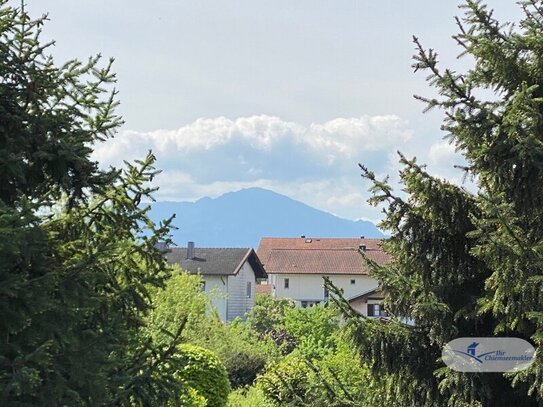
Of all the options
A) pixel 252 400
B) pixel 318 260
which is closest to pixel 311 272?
pixel 318 260

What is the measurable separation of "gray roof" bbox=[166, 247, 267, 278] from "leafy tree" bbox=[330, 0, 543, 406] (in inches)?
1458

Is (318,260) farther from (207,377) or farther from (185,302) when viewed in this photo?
(207,377)

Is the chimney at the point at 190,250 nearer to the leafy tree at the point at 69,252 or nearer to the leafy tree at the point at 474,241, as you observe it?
the leafy tree at the point at 474,241

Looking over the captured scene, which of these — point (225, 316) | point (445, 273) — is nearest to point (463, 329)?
point (445, 273)

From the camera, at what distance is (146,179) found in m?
4.36

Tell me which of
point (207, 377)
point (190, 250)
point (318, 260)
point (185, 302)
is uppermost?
point (190, 250)

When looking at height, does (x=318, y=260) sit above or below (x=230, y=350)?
above

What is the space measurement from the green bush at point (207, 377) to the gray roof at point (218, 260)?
1193 inches

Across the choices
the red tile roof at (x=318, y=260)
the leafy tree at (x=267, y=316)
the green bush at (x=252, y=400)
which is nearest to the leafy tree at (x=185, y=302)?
the green bush at (x=252, y=400)

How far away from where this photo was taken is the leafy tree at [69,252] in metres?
3.09

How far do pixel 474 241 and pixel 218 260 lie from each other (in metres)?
40.0

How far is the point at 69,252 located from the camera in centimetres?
389

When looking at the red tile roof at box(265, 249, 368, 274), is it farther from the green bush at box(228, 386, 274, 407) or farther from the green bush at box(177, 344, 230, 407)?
the green bush at box(177, 344, 230, 407)

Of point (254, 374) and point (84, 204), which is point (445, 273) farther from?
point (254, 374)
